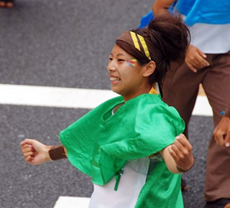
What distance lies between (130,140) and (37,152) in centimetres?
64

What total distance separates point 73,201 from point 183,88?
1025 millimetres

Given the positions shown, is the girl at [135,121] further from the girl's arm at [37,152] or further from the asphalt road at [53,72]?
the asphalt road at [53,72]

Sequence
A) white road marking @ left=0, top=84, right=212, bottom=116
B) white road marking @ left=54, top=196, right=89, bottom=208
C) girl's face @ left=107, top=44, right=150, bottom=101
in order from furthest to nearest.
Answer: white road marking @ left=0, top=84, right=212, bottom=116, white road marking @ left=54, top=196, right=89, bottom=208, girl's face @ left=107, top=44, right=150, bottom=101

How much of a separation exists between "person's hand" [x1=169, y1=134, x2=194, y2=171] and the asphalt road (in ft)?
6.60

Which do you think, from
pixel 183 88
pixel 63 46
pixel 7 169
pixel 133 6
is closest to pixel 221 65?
pixel 183 88

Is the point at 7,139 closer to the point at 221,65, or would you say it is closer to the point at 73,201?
the point at 73,201

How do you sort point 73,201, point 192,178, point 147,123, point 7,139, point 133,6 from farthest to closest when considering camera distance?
point 133,6
point 7,139
point 192,178
point 73,201
point 147,123

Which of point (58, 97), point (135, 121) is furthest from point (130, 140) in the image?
point (58, 97)

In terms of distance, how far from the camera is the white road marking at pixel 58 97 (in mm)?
6215

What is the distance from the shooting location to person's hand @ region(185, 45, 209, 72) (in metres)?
4.34

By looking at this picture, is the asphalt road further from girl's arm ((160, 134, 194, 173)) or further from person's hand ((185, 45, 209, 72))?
girl's arm ((160, 134, 194, 173))

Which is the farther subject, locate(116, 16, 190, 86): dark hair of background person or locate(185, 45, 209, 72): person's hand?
locate(185, 45, 209, 72): person's hand

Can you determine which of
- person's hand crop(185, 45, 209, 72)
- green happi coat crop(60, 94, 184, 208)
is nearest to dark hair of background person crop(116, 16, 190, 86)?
green happi coat crop(60, 94, 184, 208)

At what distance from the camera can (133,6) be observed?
8695 millimetres
